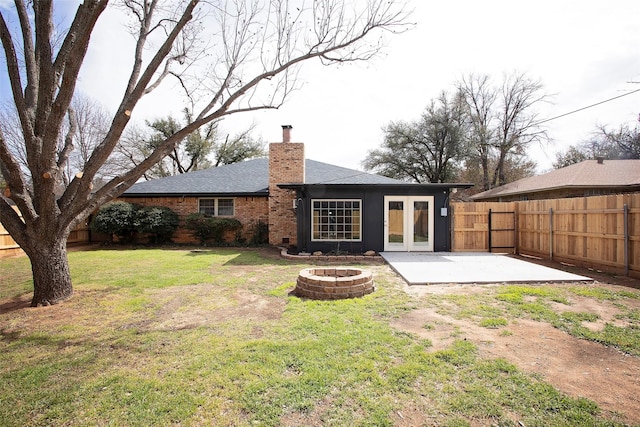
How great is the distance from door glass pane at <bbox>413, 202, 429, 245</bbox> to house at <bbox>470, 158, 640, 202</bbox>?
9.61 metres

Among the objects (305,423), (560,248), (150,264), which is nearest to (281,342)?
(305,423)

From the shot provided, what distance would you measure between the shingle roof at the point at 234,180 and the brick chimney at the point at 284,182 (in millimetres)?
891

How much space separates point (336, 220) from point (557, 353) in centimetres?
792

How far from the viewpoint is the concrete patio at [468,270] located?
6.67 m

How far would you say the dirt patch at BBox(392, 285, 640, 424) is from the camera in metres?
2.62

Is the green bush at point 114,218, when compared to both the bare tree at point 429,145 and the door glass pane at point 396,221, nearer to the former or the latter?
the door glass pane at point 396,221

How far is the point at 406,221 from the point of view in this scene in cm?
1096

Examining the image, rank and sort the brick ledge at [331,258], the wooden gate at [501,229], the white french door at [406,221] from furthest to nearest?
the wooden gate at [501,229] → the white french door at [406,221] → the brick ledge at [331,258]

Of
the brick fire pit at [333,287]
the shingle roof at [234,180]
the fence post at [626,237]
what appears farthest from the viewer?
the shingle roof at [234,180]

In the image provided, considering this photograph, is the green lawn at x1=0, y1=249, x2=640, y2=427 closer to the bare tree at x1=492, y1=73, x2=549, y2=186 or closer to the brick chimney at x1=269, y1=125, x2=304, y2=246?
the brick chimney at x1=269, y1=125, x2=304, y2=246

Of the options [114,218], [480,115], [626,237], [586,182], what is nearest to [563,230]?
[626,237]

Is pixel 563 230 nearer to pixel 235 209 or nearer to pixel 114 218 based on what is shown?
pixel 235 209

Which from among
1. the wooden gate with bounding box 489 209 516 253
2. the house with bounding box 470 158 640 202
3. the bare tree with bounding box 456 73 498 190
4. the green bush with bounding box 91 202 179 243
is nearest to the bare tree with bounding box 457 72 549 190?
the bare tree with bounding box 456 73 498 190

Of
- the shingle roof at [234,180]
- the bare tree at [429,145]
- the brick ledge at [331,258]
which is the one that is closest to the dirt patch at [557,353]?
the brick ledge at [331,258]
